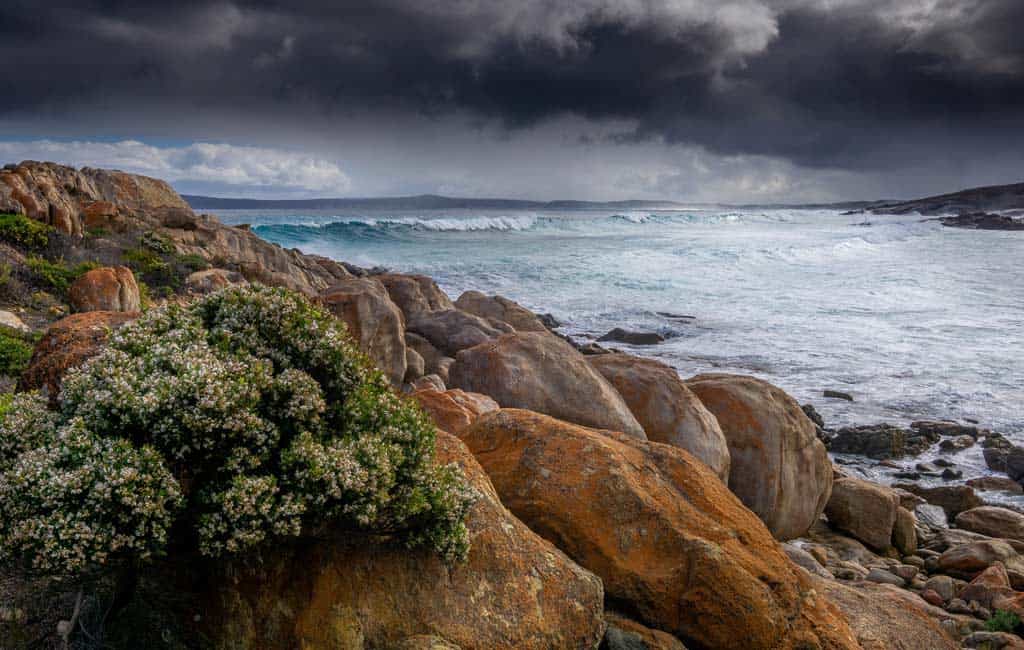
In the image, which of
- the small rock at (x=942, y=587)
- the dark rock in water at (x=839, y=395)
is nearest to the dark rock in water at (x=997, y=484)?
the dark rock in water at (x=839, y=395)

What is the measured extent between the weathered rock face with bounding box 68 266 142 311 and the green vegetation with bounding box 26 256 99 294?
280 cm

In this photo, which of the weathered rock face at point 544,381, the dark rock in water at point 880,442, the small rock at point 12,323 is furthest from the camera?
the dark rock in water at point 880,442

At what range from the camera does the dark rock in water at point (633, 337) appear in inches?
986

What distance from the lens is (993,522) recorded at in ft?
39.2

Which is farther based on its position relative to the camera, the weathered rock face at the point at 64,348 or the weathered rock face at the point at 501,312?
the weathered rock face at the point at 501,312

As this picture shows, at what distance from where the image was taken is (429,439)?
15.4ft

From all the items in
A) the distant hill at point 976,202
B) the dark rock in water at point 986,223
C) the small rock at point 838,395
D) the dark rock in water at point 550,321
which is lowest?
the small rock at point 838,395

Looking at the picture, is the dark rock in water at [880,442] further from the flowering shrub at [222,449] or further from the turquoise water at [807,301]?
the flowering shrub at [222,449]

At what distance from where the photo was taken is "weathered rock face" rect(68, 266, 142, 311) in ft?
43.9

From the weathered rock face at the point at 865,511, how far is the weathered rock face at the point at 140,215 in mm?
13877

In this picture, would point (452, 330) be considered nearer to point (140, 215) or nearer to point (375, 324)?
point (375, 324)

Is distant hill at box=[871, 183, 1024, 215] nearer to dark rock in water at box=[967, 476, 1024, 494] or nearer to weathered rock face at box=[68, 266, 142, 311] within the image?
dark rock in water at box=[967, 476, 1024, 494]

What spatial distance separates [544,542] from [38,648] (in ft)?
11.0

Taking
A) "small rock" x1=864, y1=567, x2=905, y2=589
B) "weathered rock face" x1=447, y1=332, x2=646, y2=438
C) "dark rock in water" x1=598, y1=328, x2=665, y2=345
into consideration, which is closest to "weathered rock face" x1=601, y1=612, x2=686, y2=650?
"weathered rock face" x1=447, y1=332, x2=646, y2=438
